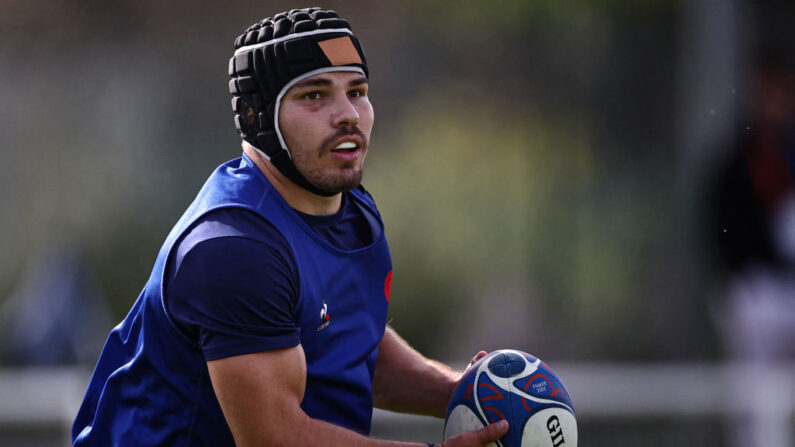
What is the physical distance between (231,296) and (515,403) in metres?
1.12

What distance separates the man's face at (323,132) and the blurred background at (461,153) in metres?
5.70

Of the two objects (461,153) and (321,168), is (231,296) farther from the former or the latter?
(461,153)

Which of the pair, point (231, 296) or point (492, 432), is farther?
point (492, 432)

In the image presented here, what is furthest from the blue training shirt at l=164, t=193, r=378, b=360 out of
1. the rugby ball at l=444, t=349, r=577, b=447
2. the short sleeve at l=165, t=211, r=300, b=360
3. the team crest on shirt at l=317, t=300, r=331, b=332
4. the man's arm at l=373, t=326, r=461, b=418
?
the man's arm at l=373, t=326, r=461, b=418

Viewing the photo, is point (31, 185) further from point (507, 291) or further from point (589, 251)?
point (589, 251)

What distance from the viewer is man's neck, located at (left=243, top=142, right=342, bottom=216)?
13.5 feet

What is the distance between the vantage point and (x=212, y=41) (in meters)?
10.2

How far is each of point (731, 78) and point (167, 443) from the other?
7078 millimetres

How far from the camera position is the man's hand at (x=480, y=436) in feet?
12.9

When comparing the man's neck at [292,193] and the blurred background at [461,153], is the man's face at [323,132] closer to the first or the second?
the man's neck at [292,193]

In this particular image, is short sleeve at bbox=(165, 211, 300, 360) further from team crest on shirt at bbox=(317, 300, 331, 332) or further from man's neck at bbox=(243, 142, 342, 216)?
man's neck at bbox=(243, 142, 342, 216)

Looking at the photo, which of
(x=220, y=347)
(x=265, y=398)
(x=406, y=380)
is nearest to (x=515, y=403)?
(x=406, y=380)

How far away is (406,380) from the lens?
4750 millimetres

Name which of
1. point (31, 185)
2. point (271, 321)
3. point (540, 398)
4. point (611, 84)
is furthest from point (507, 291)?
point (271, 321)
